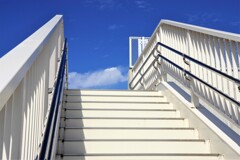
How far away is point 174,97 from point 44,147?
9.41 feet

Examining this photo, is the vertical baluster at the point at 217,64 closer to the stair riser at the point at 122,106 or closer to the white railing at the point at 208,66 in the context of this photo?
the white railing at the point at 208,66

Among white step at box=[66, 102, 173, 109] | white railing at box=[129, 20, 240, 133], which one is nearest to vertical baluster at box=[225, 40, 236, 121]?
white railing at box=[129, 20, 240, 133]

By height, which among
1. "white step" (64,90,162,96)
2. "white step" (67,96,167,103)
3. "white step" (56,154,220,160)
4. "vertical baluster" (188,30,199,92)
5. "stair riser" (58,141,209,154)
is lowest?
"white step" (56,154,220,160)

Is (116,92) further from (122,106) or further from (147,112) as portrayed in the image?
(147,112)

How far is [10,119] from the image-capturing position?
125 centimetres

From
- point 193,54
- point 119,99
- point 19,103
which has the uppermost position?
point 193,54

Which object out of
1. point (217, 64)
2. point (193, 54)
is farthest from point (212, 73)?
point (193, 54)

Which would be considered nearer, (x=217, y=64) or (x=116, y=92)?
(x=217, y=64)

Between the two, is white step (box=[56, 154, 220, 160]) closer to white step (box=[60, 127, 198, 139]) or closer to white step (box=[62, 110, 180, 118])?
white step (box=[60, 127, 198, 139])

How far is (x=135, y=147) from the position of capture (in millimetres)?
3211

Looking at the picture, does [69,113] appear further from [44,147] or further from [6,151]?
[6,151]

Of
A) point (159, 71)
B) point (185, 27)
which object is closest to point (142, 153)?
point (185, 27)

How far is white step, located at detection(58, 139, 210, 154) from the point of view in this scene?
3143 millimetres

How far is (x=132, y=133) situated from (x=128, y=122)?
317 millimetres
